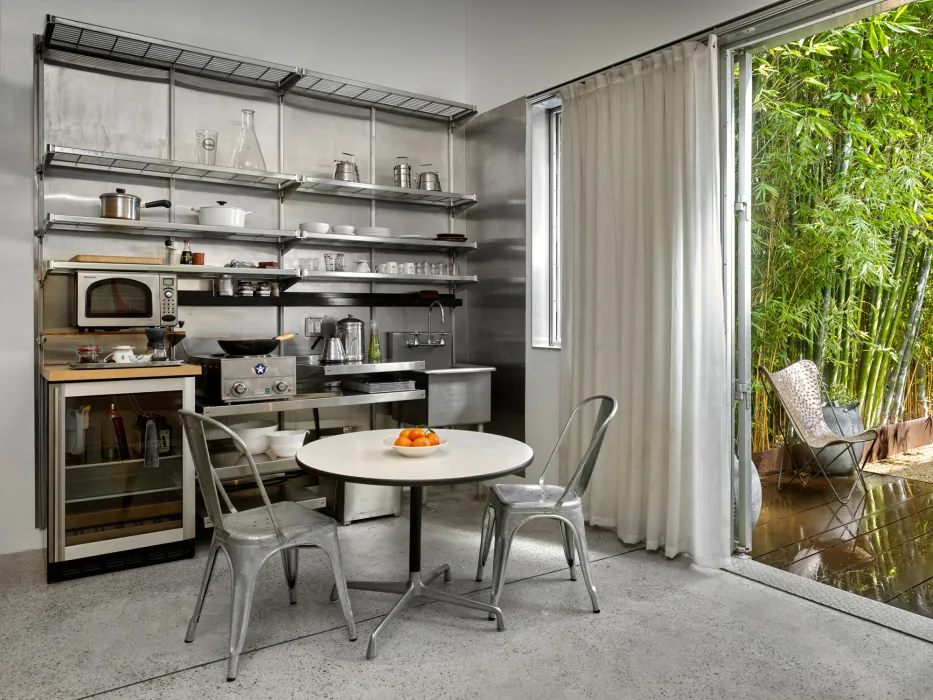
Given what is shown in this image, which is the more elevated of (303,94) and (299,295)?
(303,94)

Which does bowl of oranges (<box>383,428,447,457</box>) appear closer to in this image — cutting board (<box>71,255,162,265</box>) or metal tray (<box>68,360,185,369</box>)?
metal tray (<box>68,360,185,369</box>)

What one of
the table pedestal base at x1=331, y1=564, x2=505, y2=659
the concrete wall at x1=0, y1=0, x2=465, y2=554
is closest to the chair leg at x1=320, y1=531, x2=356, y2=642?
the table pedestal base at x1=331, y1=564, x2=505, y2=659

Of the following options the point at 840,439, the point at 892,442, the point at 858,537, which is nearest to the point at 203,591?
the point at 858,537

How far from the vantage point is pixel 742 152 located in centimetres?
331

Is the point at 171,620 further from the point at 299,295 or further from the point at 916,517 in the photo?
the point at 916,517

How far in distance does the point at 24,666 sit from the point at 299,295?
2.53 metres

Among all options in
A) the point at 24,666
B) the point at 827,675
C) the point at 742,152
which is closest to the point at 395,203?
the point at 742,152

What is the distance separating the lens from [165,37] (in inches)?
156

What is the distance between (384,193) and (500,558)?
2737mm

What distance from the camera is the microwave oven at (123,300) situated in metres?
3.44

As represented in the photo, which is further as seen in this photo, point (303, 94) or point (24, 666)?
point (303, 94)

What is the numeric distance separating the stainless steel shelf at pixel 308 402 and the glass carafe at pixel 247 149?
1.42 metres

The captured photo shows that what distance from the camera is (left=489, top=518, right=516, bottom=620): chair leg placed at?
8.88ft

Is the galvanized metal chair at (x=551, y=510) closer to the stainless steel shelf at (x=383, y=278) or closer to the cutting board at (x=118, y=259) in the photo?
the stainless steel shelf at (x=383, y=278)
